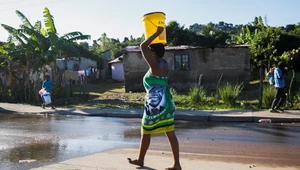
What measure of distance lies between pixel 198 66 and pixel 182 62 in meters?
1.09

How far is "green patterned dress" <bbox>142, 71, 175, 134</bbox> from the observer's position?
5035 mm

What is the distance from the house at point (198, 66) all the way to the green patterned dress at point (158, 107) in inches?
719

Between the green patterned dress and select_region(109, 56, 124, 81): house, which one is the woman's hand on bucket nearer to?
the green patterned dress

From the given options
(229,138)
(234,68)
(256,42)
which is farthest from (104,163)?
(256,42)

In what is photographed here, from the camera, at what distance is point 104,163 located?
19.4 ft

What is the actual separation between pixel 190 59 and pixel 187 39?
45.7 feet

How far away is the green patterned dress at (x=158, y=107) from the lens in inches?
198

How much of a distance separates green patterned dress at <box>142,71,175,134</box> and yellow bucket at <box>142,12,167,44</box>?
53cm

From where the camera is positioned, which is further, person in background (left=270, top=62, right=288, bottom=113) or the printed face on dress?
person in background (left=270, top=62, right=288, bottom=113)

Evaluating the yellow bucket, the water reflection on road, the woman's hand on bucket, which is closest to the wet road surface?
the water reflection on road

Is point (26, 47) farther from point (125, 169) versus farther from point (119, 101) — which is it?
point (125, 169)

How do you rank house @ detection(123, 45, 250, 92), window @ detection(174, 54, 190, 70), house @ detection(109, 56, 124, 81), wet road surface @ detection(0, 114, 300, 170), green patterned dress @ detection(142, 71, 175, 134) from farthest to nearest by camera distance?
house @ detection(109, 56, 124, 81), window @ detection(174, 54, 190, 70), house @ detection(123, 45, 250, 92), wet road surface @ detection(0, 114, 300, 170), green patterned dress @ detection(142, 71, 175, 134)

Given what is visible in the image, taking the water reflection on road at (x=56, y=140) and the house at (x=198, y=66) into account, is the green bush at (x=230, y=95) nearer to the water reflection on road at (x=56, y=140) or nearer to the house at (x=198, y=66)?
the water reflection on road at (x=56, y=140)

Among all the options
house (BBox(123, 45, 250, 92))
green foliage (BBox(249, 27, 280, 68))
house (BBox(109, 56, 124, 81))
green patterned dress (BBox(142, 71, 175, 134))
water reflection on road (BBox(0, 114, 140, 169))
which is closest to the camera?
green patterned dress (BBox(142, 71, 175, 134))
